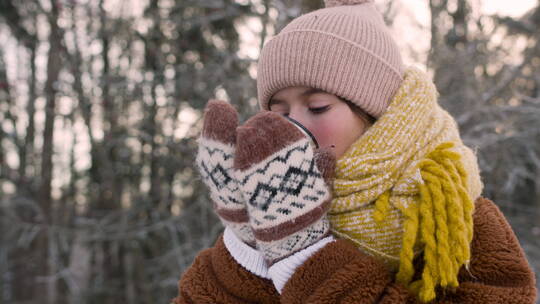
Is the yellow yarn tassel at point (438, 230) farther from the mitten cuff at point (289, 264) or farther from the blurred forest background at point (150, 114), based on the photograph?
the blurred forest background at point (150, 114)

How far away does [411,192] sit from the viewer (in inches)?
38.0

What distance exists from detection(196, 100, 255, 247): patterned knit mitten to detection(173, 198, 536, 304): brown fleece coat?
18cm

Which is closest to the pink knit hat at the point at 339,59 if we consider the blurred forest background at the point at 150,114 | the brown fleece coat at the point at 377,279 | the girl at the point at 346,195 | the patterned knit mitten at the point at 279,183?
the girl at the point at 346,195

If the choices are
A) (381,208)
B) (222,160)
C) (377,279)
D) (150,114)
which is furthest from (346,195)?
(150,114)

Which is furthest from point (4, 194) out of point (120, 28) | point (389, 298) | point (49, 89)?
point (389, 298)

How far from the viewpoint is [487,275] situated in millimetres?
916

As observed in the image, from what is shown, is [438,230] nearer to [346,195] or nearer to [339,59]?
[346,195]

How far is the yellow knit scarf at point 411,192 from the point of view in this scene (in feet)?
2.89

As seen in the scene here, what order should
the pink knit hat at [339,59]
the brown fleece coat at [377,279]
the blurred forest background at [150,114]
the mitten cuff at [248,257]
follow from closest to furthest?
the brown fleece coat at [377,279], the mitten cuff at [248,257], the pink knit hat at [339,59], the blurred forest background at [150,114]

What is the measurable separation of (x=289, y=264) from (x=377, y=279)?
212mm

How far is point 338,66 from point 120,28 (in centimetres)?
378

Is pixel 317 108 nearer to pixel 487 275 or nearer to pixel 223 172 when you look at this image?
pixel 223 172

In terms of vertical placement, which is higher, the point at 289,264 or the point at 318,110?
the point at 318,110

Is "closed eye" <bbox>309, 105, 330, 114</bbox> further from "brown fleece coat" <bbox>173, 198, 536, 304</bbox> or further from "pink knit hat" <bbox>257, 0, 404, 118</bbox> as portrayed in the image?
"brown fleece coat" <bbox>173, 198, 536, 304</bbox>
